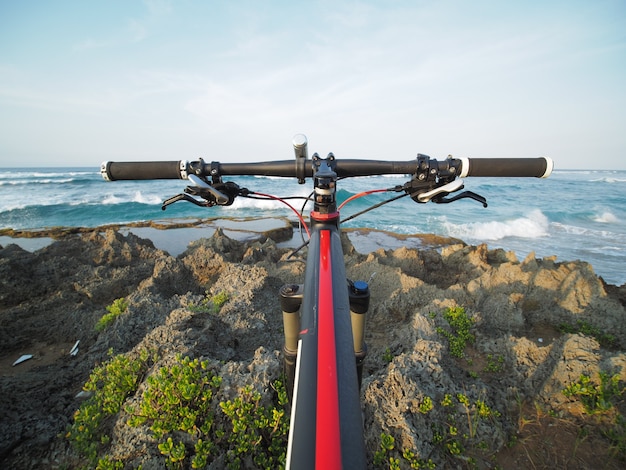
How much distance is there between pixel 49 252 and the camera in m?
6.67

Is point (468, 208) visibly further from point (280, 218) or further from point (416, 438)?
point (416, 438)

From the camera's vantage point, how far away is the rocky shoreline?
2215 mm

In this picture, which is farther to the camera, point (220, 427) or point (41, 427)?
point (41, 427)

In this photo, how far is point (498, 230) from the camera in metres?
16.0

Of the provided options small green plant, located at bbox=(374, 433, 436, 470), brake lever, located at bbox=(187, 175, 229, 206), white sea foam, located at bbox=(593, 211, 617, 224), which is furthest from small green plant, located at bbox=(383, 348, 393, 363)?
white sea foam, located at bbox=(593, 211, 617, 224)

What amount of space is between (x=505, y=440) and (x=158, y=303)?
4.54 m

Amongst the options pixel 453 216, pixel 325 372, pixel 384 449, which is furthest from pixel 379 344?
pixel 453 216

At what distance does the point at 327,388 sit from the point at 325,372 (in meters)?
0.05

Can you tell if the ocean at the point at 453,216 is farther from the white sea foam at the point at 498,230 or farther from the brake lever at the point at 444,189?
the brake lever at the point at 444,189

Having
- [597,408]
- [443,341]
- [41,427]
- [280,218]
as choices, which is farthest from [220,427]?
[280,218]

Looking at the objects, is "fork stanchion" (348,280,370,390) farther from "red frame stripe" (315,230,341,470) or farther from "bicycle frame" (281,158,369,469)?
"red frame stripe" (315,230,341,470)

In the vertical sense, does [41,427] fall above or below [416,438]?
below

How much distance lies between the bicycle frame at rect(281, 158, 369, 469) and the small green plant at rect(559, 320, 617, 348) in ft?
15.7

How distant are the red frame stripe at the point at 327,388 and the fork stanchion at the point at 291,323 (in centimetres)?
36
